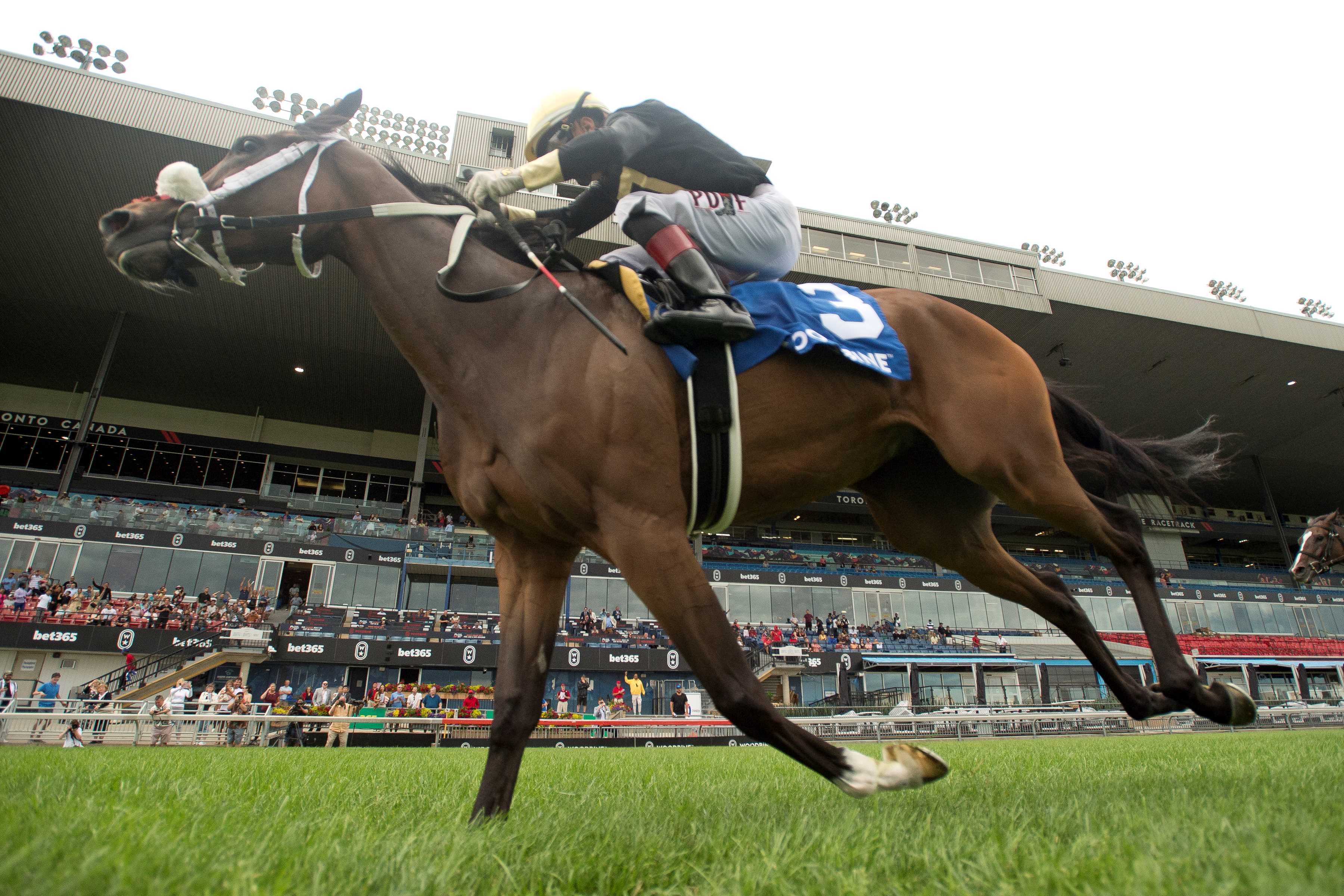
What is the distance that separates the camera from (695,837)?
6.41 feet

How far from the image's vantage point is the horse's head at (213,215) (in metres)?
2.80

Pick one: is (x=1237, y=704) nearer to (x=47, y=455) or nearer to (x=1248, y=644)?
(x=1248, y=644)

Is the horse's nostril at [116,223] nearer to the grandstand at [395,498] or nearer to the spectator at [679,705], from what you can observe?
the grandstand at [395,498]

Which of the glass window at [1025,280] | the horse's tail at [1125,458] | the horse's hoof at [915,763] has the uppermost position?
the glass window at [1025,280]

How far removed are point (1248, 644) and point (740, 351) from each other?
49.9m

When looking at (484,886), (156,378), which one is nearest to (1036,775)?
(484,886)

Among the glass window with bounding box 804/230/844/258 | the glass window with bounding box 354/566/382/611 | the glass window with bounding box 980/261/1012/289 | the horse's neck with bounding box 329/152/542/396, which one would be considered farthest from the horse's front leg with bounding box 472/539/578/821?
the glass window with bounding box 980/261/1012/289

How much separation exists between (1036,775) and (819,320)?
2.63 meters

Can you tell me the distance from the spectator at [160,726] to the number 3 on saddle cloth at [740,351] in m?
14.4

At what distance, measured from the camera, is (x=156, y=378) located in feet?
127

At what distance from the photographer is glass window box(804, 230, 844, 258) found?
1228 inches

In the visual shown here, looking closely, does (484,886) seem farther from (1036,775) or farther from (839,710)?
(839,710)

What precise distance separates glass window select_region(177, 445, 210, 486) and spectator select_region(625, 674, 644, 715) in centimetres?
3026

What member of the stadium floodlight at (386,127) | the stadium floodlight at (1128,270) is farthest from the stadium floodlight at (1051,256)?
the stadium floodlight at (386,127)
